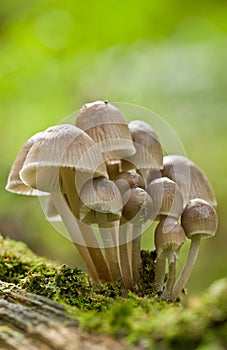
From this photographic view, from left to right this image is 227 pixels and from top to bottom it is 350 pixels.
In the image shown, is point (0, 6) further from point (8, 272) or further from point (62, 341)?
point (62, 341)

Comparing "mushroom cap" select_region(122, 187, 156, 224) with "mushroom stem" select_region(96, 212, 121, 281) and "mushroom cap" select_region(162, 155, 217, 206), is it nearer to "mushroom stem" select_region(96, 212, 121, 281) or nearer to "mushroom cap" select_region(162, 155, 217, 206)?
"mushroom stem" select_region(96, 212, 121, 281)

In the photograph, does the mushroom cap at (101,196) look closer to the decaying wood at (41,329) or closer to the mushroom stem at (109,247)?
the mushroom stem at (109,247)

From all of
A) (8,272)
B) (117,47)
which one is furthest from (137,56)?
(8,272)

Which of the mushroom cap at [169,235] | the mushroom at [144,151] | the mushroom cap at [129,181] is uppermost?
the mushroom at [144,151]

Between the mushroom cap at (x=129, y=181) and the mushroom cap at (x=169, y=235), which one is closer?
the mushroom cap at (x=169, y=235)

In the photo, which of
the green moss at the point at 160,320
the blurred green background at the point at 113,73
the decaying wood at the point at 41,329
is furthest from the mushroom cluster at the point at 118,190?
the blurred green background at the point at 113,73

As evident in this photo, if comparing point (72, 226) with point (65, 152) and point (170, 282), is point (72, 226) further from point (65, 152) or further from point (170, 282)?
point (170, 282)

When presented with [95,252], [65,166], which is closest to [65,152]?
[65,166]
